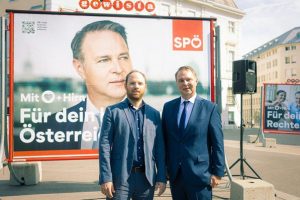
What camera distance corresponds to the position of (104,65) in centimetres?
603

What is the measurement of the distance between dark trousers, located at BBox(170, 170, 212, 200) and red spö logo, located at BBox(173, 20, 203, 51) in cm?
332

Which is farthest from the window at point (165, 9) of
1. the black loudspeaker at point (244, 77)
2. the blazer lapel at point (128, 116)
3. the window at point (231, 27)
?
the blazer lapel at point (128, 116)

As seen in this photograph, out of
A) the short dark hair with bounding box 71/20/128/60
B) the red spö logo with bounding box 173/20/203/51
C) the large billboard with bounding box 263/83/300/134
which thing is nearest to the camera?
the short dark hair with bounding box 71/20/128/60

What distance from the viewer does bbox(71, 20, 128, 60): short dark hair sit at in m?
5.94

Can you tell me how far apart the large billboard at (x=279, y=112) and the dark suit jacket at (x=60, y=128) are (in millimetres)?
12075

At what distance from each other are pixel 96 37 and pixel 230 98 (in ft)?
131

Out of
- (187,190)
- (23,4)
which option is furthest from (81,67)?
(23,4)

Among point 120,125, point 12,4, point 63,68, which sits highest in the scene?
point 12,4

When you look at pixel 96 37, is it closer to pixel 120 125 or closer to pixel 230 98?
pixel 120 125

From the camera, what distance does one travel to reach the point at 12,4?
3406cm

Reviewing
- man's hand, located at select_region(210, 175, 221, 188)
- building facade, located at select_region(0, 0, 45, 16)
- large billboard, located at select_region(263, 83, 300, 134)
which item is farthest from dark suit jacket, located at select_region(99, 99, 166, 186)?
building facade, located at select_region(0, 0, 45, 16)

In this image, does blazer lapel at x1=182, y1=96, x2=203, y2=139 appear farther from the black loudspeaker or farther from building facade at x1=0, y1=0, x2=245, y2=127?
building facade at x1=0, y1=0, x2=245, y2=127

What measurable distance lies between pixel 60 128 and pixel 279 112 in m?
12.8

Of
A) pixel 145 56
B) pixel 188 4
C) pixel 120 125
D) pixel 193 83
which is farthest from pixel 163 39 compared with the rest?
pixel 188 4
